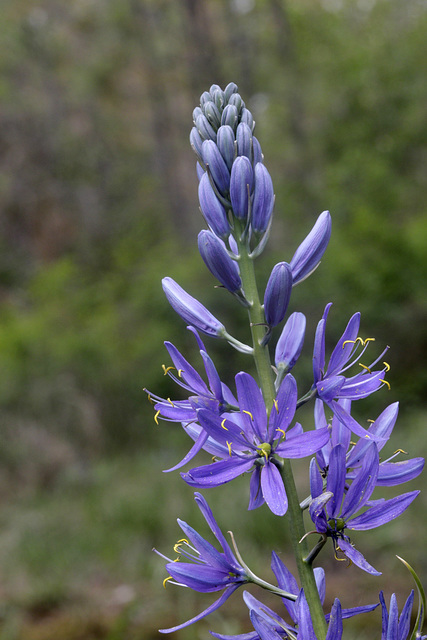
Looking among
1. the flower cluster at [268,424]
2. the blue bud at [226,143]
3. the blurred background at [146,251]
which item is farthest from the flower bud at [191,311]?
the blurred background at [146,251]

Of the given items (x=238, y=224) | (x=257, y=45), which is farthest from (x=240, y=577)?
(x=257, y=45)

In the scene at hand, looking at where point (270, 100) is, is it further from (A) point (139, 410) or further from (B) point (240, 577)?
(B) point (240, 577)

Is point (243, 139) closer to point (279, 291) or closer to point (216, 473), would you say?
point (279, 291)

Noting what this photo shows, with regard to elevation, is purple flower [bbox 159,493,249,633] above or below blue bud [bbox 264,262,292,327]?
below

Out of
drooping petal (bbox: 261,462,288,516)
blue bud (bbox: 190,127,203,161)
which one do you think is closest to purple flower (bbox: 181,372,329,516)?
drooping petal (bbox: 261,462,288,516)

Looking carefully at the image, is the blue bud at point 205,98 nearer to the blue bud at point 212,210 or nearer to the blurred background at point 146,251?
the blue bud at point 212,210

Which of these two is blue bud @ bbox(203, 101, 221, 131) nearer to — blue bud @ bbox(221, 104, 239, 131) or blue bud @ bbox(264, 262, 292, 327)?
blue bud @ bbox(221, 104, 239, 131)
